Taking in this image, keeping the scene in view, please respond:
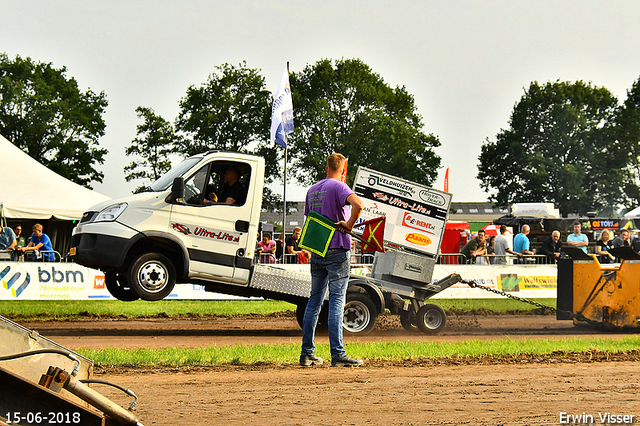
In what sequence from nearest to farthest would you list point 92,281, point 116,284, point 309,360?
point 309,360
point 116,284
point 92,281

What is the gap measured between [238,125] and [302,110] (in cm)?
554

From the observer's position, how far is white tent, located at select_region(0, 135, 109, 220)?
21.8 metres

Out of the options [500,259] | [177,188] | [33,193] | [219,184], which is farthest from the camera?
[33,193]

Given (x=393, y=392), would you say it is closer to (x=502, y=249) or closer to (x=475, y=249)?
(x=475, y=249)

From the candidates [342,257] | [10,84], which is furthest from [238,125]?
[342,257]

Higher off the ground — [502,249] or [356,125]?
[356,125]

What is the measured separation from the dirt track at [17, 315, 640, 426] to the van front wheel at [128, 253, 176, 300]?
356 centimetres

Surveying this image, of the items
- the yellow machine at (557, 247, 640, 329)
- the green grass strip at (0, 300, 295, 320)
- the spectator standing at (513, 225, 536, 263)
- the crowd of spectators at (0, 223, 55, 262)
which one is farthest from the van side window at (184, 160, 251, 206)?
the spectator standing at (513, 225, 536, 263)

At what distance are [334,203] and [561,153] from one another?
5733 cm

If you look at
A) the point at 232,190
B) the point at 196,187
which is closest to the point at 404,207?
the point at 232,190

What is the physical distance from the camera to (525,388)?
550 centimetres

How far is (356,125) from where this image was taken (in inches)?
2176

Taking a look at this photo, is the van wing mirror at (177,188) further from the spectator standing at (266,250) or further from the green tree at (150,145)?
the green tree at (150,145)

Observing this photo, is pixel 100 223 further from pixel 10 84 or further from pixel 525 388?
pixel 10 84
